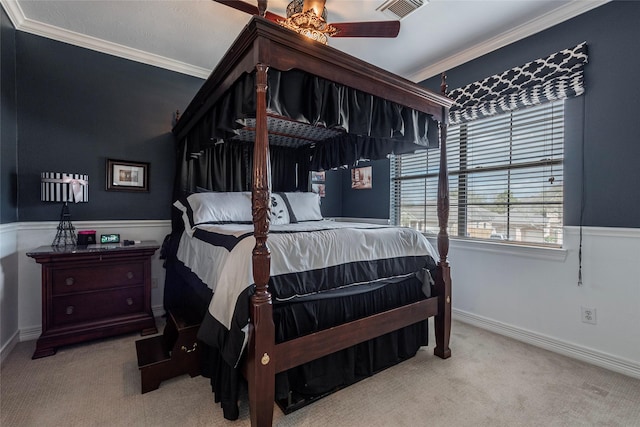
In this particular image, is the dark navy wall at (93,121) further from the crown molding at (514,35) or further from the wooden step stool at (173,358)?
the crown molding at (514,35)

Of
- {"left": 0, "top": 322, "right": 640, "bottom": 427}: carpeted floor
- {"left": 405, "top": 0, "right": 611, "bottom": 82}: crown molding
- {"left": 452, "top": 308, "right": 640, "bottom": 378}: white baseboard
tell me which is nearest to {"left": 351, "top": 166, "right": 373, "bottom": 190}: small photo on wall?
{"left": 405, "top": 0, "right": 611, "bottom": 82}: crown molding

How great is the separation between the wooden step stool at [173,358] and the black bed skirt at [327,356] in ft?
0.25

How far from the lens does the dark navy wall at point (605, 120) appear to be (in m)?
2.05

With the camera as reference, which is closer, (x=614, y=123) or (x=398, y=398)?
(x=398, y=398)

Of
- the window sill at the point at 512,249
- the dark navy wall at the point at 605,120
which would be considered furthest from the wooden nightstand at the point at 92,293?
the dark navy wall at the point at 605,120

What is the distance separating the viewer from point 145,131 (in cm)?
304

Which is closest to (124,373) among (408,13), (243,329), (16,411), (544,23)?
(16,411)

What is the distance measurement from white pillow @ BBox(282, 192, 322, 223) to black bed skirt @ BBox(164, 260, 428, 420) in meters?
1.32

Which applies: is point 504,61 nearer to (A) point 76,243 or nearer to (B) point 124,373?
(B) point 124,373

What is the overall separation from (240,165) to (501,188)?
276cm

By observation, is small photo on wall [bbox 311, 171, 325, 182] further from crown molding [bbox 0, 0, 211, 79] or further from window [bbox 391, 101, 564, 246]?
→ crown molding [bbox 0, 0, 211, 79]

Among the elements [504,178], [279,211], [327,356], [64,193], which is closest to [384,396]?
[327,356]

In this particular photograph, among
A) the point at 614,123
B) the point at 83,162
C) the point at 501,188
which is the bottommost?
the point at 501,188

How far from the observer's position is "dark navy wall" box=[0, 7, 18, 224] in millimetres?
2234
